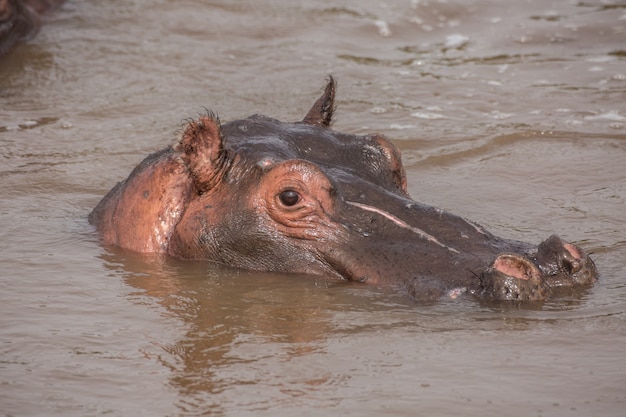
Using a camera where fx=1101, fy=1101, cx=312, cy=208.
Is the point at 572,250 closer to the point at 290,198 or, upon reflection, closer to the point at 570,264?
the point at 570,264


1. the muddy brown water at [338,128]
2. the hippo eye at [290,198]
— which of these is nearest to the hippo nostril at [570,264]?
the muddy brown water at [338,128]

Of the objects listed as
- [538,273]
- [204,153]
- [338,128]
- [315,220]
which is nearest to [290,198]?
[315,220]

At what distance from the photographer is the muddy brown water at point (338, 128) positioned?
535cm

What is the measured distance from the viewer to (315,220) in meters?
6.69

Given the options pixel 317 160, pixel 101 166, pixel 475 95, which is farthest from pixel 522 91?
pixel 317 160

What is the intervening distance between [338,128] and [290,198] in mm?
4439

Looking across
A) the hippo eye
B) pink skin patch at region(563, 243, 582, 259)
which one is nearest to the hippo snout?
pink skin patch at region(563, 243, 582, 259)

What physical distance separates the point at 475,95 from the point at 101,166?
4.33 metres

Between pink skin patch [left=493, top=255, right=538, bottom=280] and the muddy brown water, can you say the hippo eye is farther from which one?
pink skin patch [left=493, top=255, right=538, bottom=280]

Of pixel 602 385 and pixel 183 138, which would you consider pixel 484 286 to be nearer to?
pixel 602 385

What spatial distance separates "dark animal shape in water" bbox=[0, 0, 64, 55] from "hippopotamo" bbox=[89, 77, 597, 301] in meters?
6.98

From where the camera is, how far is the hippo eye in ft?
21.9

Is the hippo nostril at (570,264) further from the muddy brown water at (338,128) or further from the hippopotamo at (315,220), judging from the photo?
the muddy brown water at (338,128)

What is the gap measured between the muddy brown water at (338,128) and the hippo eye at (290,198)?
48 centimetres
